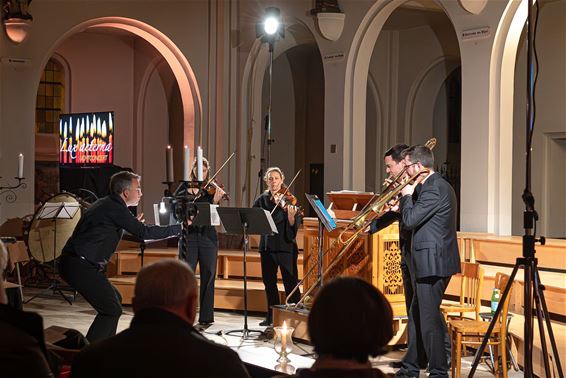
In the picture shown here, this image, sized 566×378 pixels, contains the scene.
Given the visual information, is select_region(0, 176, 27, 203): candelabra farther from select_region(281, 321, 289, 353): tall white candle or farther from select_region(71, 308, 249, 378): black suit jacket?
Result: select_region(71, 308, 249, 378): black suit jacket

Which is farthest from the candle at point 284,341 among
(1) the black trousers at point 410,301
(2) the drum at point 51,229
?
(2) the drum at point 51,229

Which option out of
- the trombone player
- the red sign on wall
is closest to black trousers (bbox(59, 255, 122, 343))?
the trombone player

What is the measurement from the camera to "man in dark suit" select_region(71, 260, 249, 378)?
2396 mm

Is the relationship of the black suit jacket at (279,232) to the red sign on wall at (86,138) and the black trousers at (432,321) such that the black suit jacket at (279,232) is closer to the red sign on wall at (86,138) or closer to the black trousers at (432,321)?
the black trousers at (432,321)

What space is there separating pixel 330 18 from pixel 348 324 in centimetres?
895

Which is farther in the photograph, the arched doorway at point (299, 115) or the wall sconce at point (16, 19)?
the arched doorway at point (299, 115)

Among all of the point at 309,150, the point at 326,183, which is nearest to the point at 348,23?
the point at 326,183

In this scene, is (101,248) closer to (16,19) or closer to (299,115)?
(16,19)

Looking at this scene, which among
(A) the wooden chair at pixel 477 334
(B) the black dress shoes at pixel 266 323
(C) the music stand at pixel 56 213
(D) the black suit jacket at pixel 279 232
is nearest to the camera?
(A) the wooden chair at pixel 477 334

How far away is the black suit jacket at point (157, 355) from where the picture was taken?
7.85 feet

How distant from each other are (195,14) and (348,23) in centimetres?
254

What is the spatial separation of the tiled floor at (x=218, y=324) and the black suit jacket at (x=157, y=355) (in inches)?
94.5

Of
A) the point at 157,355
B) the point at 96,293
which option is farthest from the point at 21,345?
the point at 96,293

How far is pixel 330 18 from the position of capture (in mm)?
10695
